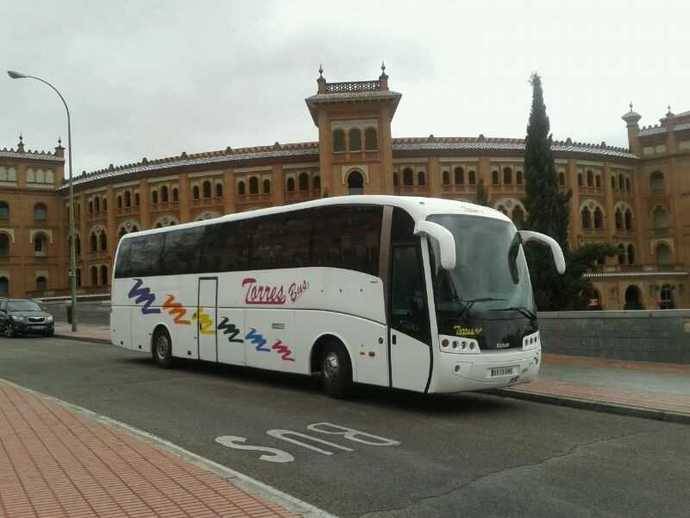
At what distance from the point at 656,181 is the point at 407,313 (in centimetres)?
6453

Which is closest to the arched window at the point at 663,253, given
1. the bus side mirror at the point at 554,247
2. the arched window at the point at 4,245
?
the bus side mirror at the point at 554,247

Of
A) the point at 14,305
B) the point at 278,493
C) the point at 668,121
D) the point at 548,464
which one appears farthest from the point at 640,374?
the point at 668,121

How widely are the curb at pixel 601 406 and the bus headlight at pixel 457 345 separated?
6.71 ft

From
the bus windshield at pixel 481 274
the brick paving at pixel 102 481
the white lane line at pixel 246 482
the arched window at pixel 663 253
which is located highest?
the arched window at pixel 663 253

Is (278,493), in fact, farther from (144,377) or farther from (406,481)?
(144,377)

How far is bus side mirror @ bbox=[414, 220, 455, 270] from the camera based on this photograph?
886cm

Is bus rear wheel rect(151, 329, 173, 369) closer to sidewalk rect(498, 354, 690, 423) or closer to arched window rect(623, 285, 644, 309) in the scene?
sidewalk rect(498, 354, 690, 423)

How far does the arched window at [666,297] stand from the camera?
58.8 metres

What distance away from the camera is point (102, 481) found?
5.76 meters

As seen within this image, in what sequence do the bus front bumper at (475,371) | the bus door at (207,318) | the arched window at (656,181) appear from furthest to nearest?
1. the arched window at (656,181)
2. the bus door at (207,318)
3. the bus front bumper at (475,371)

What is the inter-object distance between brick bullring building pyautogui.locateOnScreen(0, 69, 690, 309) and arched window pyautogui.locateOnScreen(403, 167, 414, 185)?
0.10m

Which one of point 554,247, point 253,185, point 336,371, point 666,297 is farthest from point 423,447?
point 666,297

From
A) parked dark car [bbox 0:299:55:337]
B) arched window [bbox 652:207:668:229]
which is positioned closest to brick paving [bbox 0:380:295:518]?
parked dark car [bbox 0:299:55:337]

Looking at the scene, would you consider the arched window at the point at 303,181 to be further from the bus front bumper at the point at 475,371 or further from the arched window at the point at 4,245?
the bus front bumper at the point at 475,371
